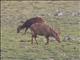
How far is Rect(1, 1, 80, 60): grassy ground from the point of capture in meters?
8.55

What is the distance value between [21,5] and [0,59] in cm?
711

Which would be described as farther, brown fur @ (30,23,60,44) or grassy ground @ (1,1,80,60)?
brown fur @ (30,23,60,44)

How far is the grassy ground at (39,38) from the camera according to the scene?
28.1 ft

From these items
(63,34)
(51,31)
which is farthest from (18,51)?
(63,34)

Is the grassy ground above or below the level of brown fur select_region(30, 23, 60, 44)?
below

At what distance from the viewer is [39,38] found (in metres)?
10.1

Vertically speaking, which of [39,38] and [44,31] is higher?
[44,31]

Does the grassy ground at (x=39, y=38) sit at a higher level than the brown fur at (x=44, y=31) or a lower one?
lower

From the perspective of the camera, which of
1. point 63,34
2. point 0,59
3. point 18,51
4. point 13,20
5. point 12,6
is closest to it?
point 0,59

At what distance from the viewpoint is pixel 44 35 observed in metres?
9.50

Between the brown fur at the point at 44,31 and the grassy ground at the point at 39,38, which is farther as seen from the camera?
the brown fur at the point at 44,31

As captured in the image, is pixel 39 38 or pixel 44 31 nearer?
pixel 44 31

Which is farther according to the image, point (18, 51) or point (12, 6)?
point (12, 6)

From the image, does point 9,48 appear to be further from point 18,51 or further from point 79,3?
point 79,3
